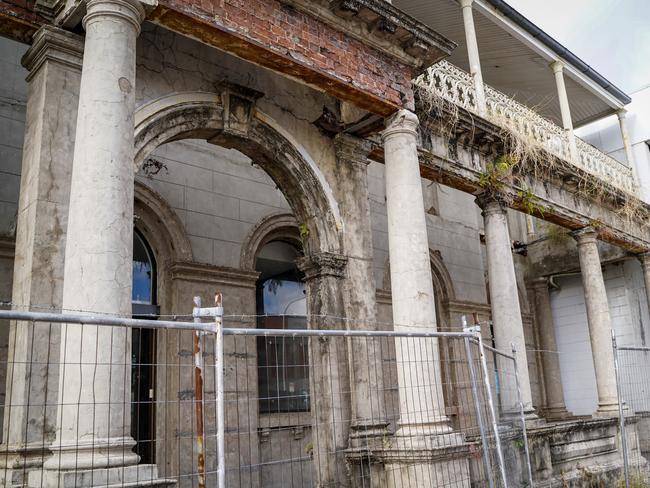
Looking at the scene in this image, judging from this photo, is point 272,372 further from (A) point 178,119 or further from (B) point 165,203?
(A) point 178,119

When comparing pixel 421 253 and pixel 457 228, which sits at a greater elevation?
pixel 457 228

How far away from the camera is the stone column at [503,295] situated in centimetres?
966

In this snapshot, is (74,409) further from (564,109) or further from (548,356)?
(548,356)

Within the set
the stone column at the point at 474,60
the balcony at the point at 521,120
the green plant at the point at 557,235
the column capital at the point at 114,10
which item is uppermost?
the stone column at the point at 474,60

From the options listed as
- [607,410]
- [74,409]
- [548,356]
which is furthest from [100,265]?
[548,356]

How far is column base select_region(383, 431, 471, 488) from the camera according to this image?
6.16 m

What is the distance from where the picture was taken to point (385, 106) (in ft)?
23.9

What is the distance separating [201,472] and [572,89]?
14492mm

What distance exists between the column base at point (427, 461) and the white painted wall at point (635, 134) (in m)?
12.3

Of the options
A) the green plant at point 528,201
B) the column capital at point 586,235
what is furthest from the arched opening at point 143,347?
the column capital at point 586,235

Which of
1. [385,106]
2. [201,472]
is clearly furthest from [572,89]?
[201,472]

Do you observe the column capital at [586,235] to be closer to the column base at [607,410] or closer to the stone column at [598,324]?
the stone column at [598,324]

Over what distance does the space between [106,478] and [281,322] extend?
260 inches

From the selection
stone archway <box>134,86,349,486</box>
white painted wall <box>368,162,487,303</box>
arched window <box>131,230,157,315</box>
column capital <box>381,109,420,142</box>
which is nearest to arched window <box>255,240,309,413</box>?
arched window <box>131,230,157,315</box>
